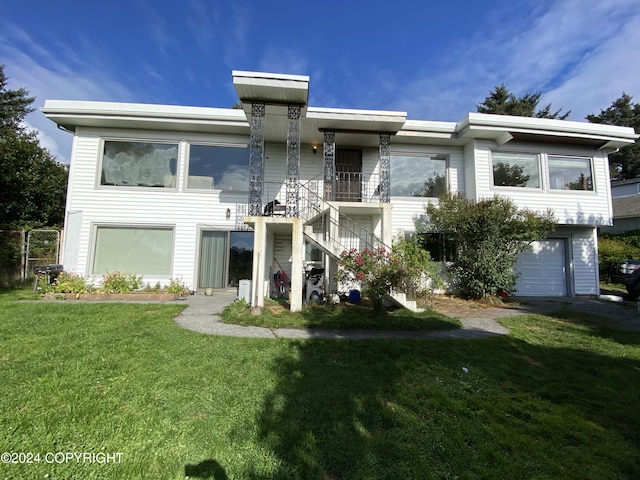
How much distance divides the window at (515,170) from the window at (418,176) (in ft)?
5.91

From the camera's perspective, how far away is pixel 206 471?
202cm

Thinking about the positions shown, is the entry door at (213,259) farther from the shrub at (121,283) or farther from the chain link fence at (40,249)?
the chain link fence at (40,249)

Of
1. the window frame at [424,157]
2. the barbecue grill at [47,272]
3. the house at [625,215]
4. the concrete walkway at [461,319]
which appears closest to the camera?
the concrete walkway at [461,319]

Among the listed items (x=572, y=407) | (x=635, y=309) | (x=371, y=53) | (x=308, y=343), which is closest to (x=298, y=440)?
(x=308, y=343)

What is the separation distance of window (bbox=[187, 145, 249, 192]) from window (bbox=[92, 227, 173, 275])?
6.78 ft

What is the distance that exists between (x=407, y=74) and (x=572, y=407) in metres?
14.5

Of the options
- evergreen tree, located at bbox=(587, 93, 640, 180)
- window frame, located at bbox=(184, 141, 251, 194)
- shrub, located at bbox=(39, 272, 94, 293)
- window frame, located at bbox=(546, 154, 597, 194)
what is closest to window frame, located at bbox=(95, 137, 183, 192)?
window frame, located at bbox=(184, 141, 251, 194)

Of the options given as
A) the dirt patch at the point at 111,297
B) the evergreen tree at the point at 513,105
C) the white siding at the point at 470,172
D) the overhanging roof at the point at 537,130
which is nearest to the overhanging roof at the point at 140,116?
the dirt patch at the point at 111,297

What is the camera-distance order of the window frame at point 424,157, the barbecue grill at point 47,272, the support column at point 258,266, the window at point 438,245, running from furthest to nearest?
the window frame at point 424,157 < the window at point 438,245 < the barbecue grill at point 47,272 < the support column at point 258,266

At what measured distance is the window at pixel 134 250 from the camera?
10234mm

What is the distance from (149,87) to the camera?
12.9 meters

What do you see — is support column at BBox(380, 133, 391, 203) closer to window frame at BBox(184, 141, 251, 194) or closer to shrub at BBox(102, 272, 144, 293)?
window frame at BBox(184, 141, 251, 194)

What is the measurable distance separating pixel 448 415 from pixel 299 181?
8.74m

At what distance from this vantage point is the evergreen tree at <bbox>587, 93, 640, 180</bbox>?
30.5 metres
